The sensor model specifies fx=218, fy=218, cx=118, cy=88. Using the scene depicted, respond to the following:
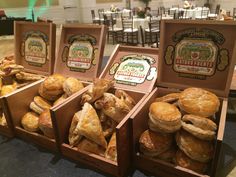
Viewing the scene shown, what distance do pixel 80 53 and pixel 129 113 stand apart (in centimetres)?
69

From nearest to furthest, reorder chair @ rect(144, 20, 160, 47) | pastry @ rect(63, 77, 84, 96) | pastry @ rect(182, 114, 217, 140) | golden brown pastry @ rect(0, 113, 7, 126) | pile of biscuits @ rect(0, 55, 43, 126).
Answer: pastry @ rect(182, 114, 217, 140), pastry @ rect(63, 77, 84, 96), golden brown pastry @ rect(0, 113, 7, 126), pile of biscuits @ rect(0, 55, 43, 126), chair @ rect(144, 20, 160, 47)

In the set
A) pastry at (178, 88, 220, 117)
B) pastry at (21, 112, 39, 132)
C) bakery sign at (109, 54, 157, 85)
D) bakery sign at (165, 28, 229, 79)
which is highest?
bakery sign at (165, 28, 229, 79)

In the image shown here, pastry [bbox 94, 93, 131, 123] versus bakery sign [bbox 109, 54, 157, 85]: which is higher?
bakery sign [bbox 109, 54, 157, 85]

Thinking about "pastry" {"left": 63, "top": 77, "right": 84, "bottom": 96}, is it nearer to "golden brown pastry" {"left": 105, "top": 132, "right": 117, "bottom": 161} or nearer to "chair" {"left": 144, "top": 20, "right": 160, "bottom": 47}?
"golden brown pastry" {"left": 105, "top": 132, "right": 117, "bottom": 161}

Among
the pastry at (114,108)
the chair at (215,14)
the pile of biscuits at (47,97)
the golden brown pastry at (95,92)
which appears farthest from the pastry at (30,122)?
the chair at (215,14)

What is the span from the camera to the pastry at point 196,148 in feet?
3.06

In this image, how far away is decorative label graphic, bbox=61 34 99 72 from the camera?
149cm

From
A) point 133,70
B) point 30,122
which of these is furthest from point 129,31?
point 30,122

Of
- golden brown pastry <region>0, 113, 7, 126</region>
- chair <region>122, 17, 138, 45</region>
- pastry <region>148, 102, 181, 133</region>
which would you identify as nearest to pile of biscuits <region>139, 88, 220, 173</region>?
pastry <region>148, 102, 181, 133</region>

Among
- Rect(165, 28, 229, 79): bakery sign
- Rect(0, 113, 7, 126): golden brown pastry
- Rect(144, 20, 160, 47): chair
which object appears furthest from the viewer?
Rect(144, 20, 160, 47): chair

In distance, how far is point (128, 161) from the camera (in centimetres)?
109

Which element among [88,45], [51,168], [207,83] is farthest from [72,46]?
[207,83]

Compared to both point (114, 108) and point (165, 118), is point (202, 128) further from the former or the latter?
point (114, 108)

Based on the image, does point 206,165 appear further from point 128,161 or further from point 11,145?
point 11,145
